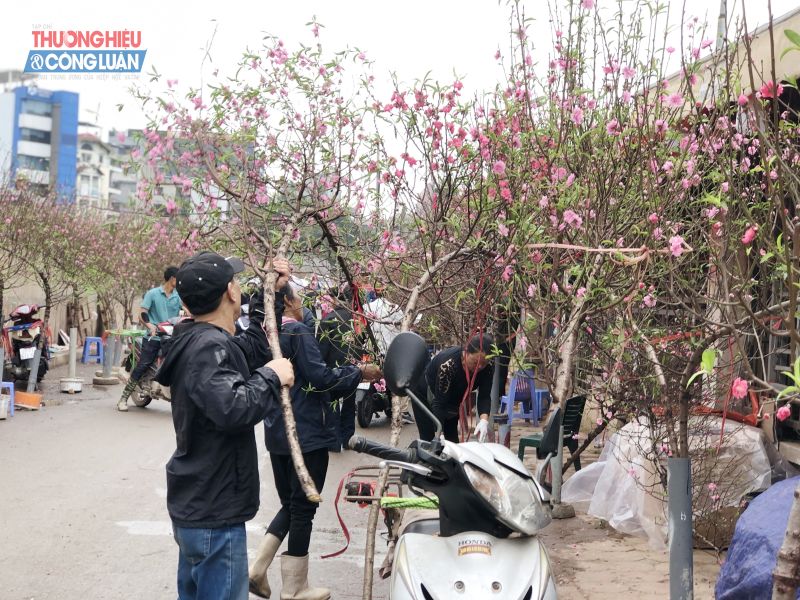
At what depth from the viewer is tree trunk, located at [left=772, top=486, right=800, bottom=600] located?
8.89ft

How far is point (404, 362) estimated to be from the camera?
12.8 feet

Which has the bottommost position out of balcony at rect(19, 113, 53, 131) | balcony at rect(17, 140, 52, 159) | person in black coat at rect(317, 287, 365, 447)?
person in black coat at rect(317, 287, 365, 447)

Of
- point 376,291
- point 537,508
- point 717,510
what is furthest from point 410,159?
point 537,508

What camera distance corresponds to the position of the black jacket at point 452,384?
8203 millimetres

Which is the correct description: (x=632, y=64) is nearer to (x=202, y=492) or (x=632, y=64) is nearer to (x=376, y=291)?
(x=376, y=291)

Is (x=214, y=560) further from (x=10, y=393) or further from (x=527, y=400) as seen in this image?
(x=527, y=400)

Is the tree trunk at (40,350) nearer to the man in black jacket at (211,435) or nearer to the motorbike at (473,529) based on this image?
the man in black jacket at (211,435)

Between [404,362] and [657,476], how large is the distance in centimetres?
425

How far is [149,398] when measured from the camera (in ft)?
49.4

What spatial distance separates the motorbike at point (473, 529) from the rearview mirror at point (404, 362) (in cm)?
25

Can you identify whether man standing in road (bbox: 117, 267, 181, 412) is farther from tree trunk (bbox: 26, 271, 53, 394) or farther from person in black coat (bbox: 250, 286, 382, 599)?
person in black coat (bbox: 250, 286, 382, 599)

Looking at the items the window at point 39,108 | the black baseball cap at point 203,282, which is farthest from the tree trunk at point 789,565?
the window at point 39,108

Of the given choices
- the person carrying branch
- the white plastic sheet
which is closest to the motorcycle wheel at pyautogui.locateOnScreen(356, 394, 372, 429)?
the person carrying branch

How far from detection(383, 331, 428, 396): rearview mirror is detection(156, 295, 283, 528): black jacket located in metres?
0.48
